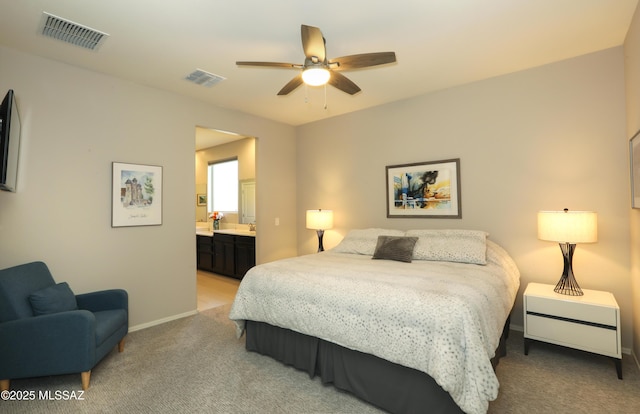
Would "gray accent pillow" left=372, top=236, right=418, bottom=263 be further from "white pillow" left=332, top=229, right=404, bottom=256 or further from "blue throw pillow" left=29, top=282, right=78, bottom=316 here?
"blue throw pillow" left=29, top=282, right=78, bottom=316

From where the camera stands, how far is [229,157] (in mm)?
6625

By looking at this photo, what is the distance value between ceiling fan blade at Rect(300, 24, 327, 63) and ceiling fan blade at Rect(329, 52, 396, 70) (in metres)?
0.14

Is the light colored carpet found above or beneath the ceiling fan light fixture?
beneath

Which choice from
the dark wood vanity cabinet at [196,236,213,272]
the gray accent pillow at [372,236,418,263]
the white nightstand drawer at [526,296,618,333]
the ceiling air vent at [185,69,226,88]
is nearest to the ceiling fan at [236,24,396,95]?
the ceiling air vent at [185,69,226,88]

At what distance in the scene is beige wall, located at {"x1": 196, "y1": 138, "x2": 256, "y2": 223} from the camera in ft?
20.3

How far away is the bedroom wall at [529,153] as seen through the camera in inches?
114

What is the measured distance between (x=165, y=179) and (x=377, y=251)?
8.72 feet

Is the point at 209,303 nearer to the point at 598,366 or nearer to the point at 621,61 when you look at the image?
the point at 598,366


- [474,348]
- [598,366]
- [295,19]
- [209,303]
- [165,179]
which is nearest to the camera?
[474,348]

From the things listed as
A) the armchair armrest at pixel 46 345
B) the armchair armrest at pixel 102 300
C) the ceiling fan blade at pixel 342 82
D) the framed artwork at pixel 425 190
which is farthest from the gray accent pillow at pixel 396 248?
the armchair armrest at pixel 46 345

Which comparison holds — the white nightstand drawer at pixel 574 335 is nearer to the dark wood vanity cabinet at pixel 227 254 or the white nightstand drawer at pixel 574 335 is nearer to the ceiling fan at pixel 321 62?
the ceiling fan at pixel 321 62

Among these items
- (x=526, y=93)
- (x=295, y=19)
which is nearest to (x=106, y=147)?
(x=295, y=19)

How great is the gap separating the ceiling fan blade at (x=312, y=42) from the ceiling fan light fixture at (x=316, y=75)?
0.08 meters

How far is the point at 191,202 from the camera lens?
405 cm
